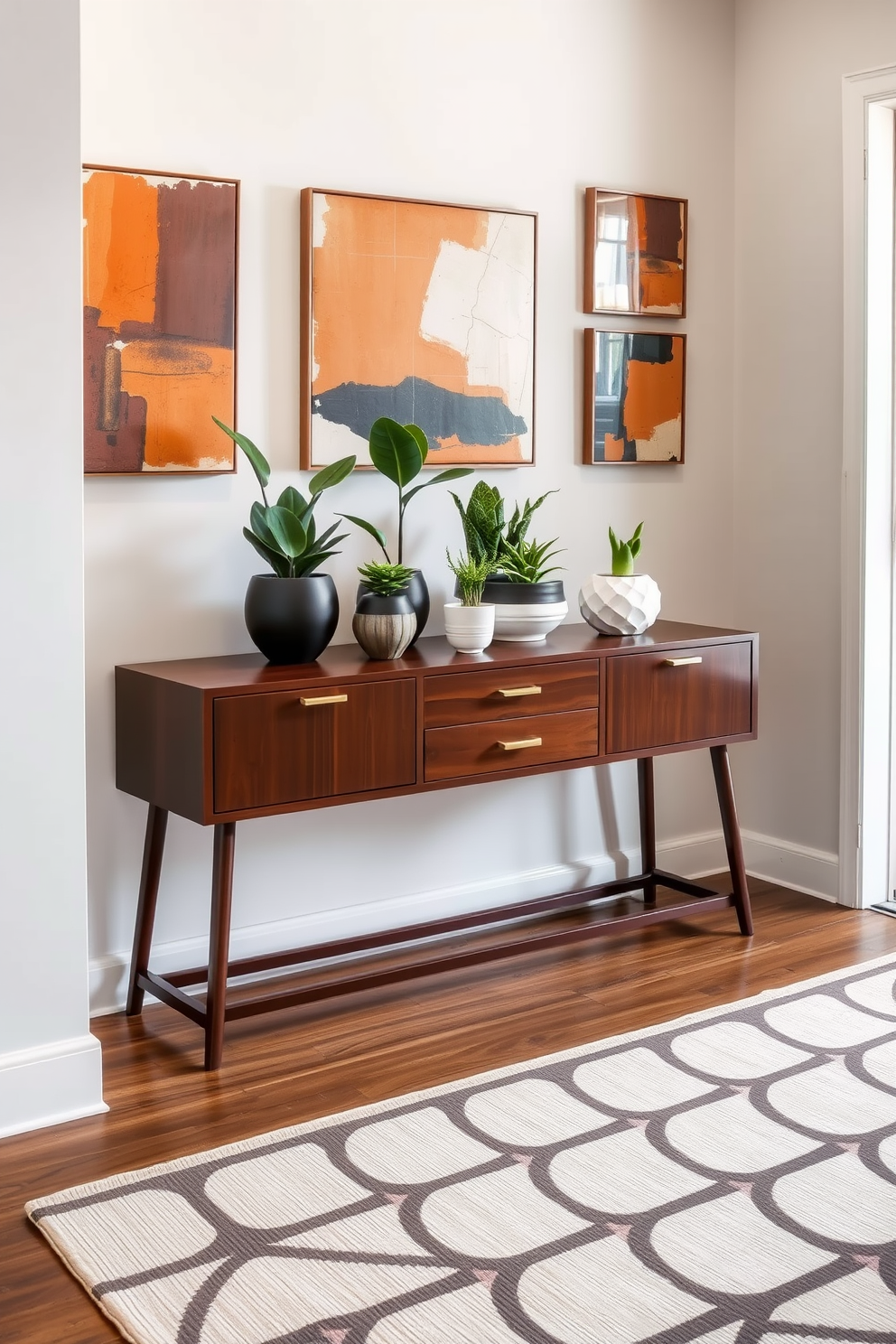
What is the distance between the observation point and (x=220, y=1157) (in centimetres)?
228

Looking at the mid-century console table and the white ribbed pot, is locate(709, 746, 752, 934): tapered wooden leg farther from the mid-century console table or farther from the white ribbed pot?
the white ribbed pot

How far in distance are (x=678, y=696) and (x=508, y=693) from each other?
0.54 meters

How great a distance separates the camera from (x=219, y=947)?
2629 millimetres

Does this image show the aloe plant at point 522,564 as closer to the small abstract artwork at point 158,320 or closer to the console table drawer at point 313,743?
the console table drawer at point 313,743

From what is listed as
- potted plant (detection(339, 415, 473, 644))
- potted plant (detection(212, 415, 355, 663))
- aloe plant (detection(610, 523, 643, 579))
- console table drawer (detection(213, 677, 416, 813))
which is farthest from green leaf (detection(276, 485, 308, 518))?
aloe plant (detection(610, 523, 643, 579))

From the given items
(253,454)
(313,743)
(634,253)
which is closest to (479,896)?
(313,743)

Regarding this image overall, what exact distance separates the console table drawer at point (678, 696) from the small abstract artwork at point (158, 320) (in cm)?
107

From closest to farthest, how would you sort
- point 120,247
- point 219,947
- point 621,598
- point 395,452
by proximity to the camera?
point 219,947
point 120,247
point 395,452
point 621,598

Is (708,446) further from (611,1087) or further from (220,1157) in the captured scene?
(220,1157)

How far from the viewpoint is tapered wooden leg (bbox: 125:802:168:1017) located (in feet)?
9.33

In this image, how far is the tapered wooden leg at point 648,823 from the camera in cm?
366

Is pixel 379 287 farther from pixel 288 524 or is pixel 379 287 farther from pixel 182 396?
pixel 288 524

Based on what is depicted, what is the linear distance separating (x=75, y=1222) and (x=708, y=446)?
2.74 metres

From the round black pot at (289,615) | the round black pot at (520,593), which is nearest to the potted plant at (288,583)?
the round black pot at (289,615)
